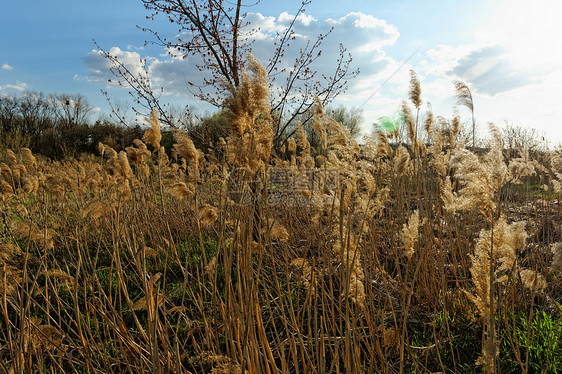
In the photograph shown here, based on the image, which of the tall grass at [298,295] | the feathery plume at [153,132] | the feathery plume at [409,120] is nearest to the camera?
the tall grass at [298,295]

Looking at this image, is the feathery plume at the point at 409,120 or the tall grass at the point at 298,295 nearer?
the tall grass at the point at 298,295

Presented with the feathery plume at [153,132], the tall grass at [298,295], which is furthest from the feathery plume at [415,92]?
the feathery plume at [153,132]

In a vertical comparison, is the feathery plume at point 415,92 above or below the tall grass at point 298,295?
above

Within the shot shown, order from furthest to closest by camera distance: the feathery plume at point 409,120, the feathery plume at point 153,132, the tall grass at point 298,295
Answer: the feathery plume at point 409,120, the feathery plume at point 153,132, the tall grass at point 298,295

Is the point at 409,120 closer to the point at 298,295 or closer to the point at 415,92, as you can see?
the point at 415,92

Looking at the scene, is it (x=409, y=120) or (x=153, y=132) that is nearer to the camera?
(x=153, y=132)

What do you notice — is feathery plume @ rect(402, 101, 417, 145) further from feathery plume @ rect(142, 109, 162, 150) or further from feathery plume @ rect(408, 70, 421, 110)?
feathery plume @ rect(142, 109, 162, 150)

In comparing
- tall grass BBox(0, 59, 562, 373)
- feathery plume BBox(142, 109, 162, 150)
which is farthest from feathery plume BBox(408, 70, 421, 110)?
feathery plume BBox(142, 109, 162, 150)

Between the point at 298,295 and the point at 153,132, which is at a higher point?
the point at 153,132

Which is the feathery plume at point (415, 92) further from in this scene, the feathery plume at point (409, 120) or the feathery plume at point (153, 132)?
the feathery plume at point (153, 132)

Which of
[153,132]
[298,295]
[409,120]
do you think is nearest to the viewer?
[298,295]

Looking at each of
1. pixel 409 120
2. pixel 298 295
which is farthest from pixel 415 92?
pixel 298 295

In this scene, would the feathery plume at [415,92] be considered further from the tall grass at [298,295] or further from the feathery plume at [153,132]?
the feathery plume at [153,132]

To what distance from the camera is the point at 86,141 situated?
87.8 ft
